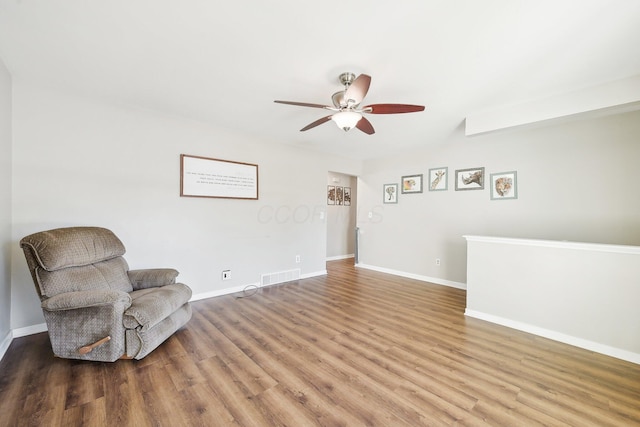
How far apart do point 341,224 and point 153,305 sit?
5136 mm

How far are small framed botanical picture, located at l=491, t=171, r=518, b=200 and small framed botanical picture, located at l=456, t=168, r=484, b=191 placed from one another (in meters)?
0.17

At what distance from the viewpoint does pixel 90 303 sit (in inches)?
73.6

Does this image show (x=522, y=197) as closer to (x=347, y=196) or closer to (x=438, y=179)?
(x=438, y=179)

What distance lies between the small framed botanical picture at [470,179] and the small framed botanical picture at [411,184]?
2.19 ft

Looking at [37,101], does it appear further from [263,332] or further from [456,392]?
[456,392]

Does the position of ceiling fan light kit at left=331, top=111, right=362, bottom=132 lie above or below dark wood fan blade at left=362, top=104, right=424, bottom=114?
below

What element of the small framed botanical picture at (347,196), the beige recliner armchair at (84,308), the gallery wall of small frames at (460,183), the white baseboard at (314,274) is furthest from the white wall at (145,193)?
the small framed botanical picture at (347,196)

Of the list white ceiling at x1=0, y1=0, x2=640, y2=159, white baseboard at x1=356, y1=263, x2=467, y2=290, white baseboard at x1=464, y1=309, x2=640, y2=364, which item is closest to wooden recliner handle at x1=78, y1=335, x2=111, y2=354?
white ceiling at x1=0, y1=0, x2=640, y2=159

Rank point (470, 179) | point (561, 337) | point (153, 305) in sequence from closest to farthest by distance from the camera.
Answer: point (153, 305)
point (561, 337)
point (470, 179)

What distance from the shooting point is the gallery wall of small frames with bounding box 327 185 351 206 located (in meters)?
6.57

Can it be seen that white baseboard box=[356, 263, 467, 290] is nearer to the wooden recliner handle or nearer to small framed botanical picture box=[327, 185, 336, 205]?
small framed botanical picture box=[327, 185, 336, 205]

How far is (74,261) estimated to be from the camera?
2145 millimetres

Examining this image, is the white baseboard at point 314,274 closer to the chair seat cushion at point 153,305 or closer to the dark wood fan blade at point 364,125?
the chair seat cushion at point 153,305

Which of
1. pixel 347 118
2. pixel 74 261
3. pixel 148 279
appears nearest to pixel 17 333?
pixel 74 261
